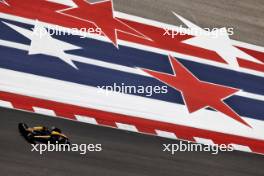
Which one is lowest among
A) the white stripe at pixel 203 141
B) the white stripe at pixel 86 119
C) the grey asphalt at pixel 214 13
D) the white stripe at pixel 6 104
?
the white stripe at pixel 203 141

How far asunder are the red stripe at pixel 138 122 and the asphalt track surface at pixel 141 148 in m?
0.11

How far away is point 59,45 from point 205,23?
185 centimetres

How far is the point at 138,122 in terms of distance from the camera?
18.1ft

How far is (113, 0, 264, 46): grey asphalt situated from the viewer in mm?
5691

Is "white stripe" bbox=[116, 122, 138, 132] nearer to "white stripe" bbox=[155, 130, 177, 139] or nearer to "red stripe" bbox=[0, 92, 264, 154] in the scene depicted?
"red stripe" bbox=[0, 92, 264, 154]

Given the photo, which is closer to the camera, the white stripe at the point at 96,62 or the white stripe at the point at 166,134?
the white stripe at the point at 96,62

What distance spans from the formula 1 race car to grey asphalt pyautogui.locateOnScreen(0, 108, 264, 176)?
59mm

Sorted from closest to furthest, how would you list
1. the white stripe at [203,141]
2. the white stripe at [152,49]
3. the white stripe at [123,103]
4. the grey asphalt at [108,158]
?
the grey asphalt at [108,158]
the white stripe at [123,103]
the white stripe at [152,49]
the white stripe at [203,141]

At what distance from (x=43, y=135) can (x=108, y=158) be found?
0.81 meters

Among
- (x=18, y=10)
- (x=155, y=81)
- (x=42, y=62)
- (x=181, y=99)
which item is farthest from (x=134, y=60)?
(x=18, y=10)

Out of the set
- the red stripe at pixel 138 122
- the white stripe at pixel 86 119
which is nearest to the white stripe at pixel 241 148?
the red stripe at pixel 138 122

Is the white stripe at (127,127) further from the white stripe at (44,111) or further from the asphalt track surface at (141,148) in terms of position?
the white stripe at (44,111)

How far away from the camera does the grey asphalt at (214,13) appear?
569cm

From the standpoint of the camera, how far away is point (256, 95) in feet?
19.0
